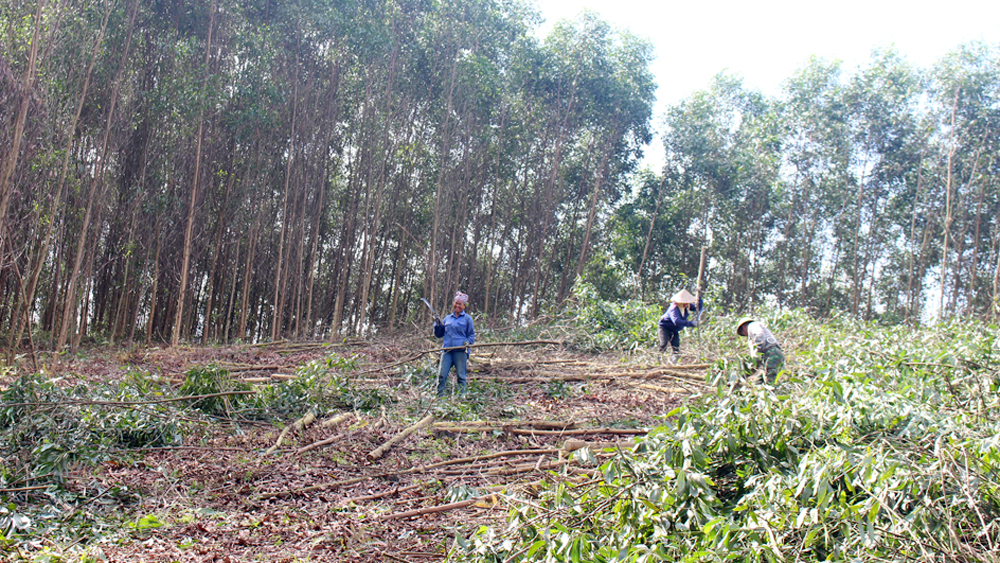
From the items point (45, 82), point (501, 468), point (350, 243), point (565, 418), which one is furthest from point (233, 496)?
point (350, 243)

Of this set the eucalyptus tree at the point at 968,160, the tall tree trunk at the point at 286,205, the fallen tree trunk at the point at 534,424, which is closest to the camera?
the fallen tree trunk at the point at 534,424

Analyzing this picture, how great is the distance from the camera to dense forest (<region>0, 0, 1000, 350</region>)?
11.8 m

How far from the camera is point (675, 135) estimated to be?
76.4 feet

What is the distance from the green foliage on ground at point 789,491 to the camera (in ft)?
8.67

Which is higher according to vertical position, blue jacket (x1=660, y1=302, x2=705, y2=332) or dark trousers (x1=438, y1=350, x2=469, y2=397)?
blue jacket (x1=660, y1=302, x2=705, y2=332)

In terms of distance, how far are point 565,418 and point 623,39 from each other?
55.2 feet

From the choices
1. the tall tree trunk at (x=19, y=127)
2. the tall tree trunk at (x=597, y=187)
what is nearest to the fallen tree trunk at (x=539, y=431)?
the tall tree trunk at (x=19, y=127)

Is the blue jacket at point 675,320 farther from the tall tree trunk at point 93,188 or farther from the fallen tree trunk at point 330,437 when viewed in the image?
the tall tree trunk at point 93,188

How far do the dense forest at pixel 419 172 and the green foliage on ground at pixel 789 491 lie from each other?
27.8 ft

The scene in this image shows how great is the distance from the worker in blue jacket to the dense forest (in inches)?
223

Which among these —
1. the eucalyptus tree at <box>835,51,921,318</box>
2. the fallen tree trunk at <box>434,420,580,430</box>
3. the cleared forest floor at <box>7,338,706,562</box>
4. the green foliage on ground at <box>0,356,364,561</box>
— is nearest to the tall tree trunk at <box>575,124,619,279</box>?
the eucalyptus tree at <box>835,51,921,318</box>

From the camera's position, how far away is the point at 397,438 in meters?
5.72

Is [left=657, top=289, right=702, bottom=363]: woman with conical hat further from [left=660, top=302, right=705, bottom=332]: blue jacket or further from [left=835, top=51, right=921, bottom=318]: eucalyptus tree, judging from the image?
[left=835, top=51, right=921, bottom=318]: eucalyptus tree

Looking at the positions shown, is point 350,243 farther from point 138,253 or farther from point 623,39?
point 623,39
